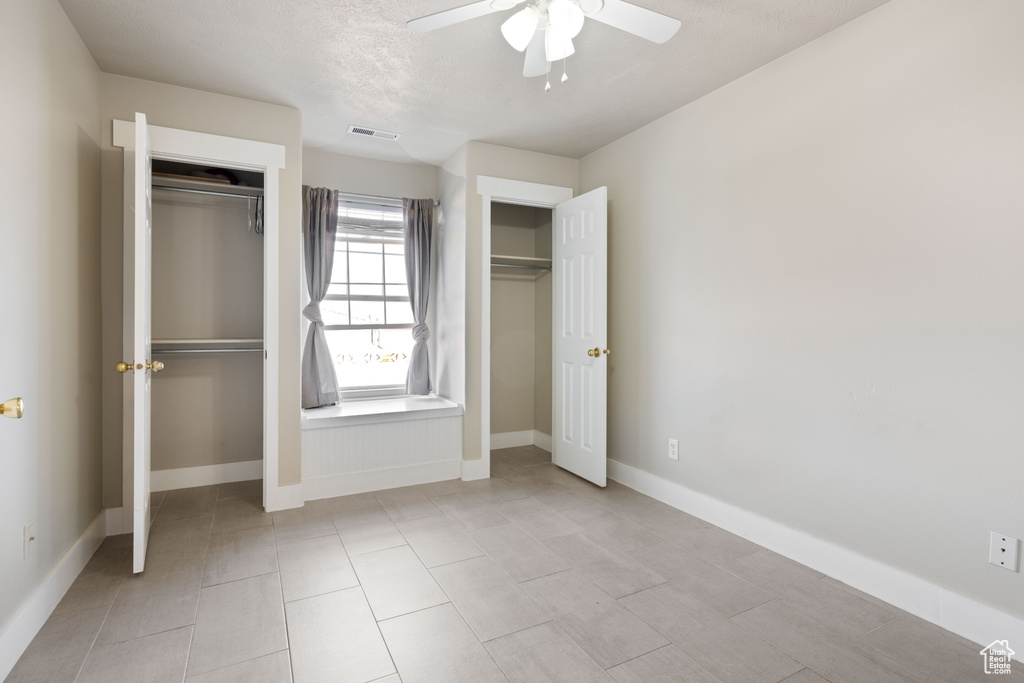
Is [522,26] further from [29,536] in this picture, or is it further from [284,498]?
[284,498]

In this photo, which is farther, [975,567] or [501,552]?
[501,552]

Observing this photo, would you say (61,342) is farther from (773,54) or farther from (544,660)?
(773,54)

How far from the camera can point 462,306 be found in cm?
379

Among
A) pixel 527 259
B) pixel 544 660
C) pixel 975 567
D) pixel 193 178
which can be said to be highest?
pixel 193 178

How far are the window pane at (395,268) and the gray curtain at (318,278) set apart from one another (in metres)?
0.52

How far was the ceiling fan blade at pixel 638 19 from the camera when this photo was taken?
5.73 ft

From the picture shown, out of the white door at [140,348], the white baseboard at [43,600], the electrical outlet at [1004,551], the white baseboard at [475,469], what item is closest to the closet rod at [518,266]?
the white baseboard at [475,469]

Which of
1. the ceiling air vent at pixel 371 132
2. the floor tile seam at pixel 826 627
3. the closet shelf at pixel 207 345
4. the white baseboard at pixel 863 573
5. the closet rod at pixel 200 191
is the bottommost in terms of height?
the floor tile seam at pixel 826 627

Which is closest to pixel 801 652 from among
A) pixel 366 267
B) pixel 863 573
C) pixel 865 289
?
pixel 863 573

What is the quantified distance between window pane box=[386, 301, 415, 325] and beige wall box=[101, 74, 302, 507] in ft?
3.64

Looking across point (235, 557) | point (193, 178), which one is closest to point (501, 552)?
point (235, 557)

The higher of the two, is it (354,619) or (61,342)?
(61,342)

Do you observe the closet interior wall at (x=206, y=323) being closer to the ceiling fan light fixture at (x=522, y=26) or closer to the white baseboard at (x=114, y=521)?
the white baseboard at (x=114, y=521)

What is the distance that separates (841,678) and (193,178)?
4.02m
